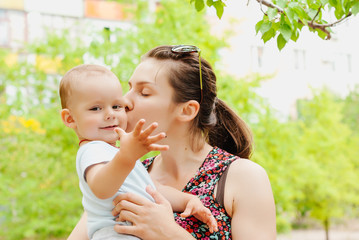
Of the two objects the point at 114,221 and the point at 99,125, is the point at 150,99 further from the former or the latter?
the point at 114,221

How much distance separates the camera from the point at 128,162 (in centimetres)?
194

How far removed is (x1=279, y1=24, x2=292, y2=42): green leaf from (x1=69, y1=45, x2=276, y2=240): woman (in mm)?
565

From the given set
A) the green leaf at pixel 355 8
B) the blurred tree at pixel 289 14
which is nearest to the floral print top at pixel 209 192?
the blurred tree at pixel 289 14

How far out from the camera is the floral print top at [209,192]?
254 cm

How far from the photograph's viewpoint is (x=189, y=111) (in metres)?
2.88

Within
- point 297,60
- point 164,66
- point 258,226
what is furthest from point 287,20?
point 297,60

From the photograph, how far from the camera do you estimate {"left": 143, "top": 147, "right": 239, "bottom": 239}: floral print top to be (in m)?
2.54

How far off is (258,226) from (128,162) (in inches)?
35.5

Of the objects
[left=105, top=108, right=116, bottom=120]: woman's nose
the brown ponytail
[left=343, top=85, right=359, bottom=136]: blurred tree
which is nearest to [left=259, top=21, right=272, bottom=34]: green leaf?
the brown ponytail

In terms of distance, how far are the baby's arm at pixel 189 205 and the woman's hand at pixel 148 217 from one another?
102mm

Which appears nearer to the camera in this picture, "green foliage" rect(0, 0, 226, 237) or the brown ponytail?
the brown ponytail

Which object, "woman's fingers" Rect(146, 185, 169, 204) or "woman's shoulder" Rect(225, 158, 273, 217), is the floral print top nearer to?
"woman's shoulder" Rect(225, 158, 273, 217)

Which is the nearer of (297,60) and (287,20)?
(287,20)

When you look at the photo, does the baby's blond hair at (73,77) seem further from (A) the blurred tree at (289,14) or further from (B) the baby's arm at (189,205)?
(A) the blurred tree at (289,14)
